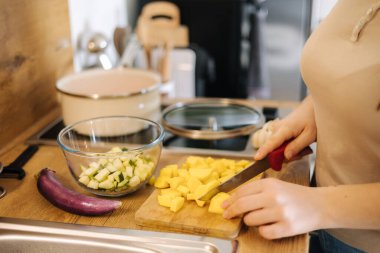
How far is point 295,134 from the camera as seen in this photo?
91 centimetres

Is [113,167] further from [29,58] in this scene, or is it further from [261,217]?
[29,58]

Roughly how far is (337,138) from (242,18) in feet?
5.85

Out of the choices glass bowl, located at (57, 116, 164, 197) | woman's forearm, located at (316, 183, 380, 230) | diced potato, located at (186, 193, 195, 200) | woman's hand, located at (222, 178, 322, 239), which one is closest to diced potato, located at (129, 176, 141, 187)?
glass bowl, located at (57, 116, 164, 197)

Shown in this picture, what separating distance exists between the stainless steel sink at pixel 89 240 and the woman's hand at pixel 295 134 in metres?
0.24

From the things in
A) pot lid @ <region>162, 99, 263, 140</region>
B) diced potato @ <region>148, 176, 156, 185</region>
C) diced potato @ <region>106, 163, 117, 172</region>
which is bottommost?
pot lid @ <region>162, 99, 263, 140</region>

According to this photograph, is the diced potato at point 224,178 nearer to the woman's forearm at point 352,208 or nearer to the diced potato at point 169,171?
the diced potato at point 169,171

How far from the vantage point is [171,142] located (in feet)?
3.61

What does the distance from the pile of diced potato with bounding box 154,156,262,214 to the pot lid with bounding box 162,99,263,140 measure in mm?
176

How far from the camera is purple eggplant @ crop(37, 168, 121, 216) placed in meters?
0.79

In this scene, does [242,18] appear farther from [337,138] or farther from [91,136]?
[337,138]

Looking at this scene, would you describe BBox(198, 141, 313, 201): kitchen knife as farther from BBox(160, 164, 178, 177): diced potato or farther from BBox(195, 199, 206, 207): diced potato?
BBox(160, 164, 178, 177): diced potato

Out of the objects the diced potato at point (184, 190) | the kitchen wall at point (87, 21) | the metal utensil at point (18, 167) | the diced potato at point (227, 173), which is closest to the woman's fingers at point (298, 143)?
the diced potato at point (227, 173)

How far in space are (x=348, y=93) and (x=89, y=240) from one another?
46cm

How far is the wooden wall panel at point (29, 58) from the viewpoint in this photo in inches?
42.0
